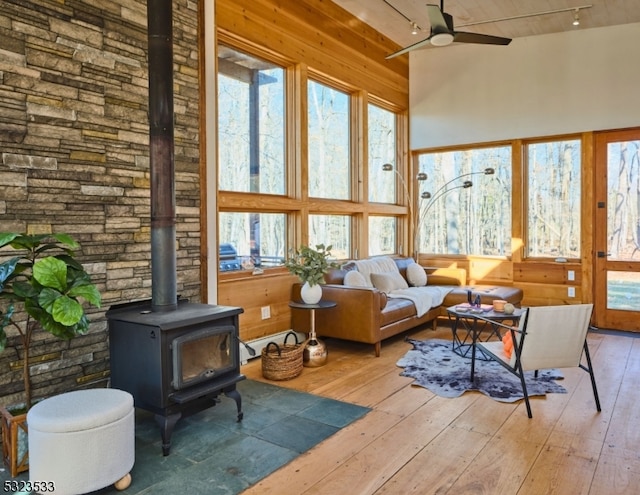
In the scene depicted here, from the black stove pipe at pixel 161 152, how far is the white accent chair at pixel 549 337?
2.22 meters

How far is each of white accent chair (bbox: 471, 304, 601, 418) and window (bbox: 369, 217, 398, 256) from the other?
3384mm

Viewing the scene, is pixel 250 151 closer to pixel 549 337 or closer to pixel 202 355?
pixel 202 355

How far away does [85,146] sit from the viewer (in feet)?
10.2

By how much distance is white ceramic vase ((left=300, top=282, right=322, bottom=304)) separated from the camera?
4.29 meters

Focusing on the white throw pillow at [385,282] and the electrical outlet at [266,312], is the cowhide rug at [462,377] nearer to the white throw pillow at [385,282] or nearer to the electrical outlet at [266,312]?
the white throw pillow at [385,282]

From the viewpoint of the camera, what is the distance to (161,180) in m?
2.98

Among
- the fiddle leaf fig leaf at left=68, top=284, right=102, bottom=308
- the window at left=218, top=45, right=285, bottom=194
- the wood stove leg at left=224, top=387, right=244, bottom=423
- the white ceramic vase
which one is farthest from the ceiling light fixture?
the fiddle leaf fig leaf at left=68, top=284, right=102, bottom=308

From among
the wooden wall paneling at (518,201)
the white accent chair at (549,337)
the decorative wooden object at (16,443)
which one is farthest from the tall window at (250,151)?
the wooden wall paneling at (518,201)

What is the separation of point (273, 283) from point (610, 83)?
15.1ft

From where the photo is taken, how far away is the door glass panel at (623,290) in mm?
5641

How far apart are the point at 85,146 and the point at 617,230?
5.66 metres

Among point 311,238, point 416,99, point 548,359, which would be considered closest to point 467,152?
point 416,99

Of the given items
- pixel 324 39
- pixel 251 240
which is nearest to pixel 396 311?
pixel 251 240

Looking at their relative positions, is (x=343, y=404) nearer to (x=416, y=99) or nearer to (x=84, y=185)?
(x=84, y=185)
